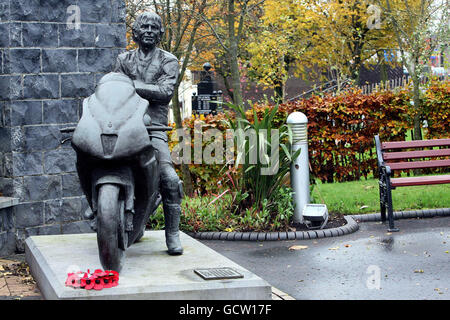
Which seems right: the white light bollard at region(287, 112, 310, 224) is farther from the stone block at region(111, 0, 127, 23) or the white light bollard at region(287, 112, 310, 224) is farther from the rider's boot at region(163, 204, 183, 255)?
the rider's boot at region(163, 204, 183, 255)

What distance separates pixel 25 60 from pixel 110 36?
3.49 feet

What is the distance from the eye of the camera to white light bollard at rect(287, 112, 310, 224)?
8820 millimetres

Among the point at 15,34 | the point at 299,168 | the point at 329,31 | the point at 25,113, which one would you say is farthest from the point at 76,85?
the point at 329,31

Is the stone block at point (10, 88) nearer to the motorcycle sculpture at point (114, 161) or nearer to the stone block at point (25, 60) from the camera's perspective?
the stone block at point (25, 60)

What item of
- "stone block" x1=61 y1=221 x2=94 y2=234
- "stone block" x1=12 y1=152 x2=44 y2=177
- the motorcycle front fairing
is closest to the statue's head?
the motorcycle front fairing

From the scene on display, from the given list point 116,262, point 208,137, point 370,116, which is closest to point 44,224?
point 116,262

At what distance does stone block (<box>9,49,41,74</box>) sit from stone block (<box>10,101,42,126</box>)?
1.19ft

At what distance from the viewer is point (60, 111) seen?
7.63m

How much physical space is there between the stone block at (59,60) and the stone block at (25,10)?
0.40m

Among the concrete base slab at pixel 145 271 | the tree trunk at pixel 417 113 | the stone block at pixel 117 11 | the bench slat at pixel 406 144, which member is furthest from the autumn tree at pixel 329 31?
the concrete base slab at pixel 145 271

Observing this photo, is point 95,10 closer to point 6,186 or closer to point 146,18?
point 6,186
